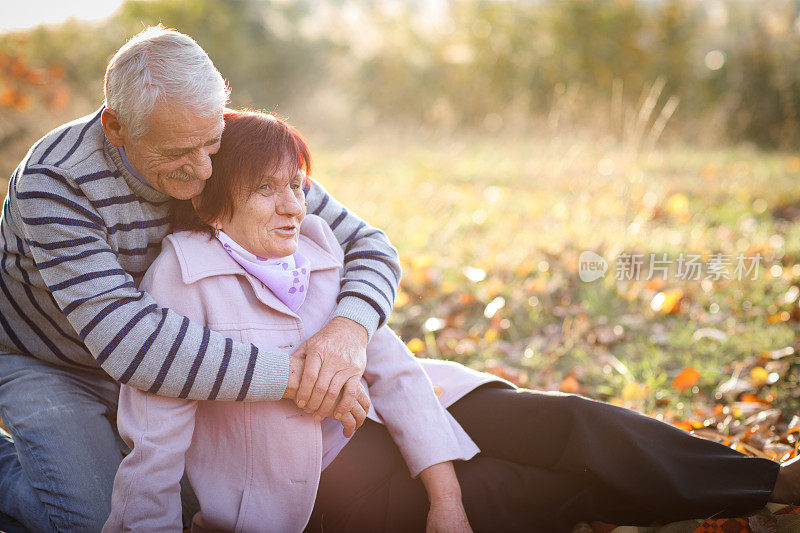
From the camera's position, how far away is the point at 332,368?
171 centimetres

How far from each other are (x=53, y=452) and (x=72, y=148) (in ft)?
2.81

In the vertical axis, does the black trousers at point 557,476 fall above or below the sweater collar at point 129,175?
below

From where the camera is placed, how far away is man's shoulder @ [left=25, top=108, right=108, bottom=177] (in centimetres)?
170

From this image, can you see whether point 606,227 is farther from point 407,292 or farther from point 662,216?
point 407,292

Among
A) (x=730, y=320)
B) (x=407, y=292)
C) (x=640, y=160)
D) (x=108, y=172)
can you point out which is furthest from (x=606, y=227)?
(x=108, y=172)

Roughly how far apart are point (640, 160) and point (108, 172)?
576cm

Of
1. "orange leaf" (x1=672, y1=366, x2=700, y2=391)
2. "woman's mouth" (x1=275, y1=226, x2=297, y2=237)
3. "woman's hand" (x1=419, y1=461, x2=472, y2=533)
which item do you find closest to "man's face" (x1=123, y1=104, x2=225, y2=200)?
"woman's mouth" (x1=275, y1=226, x2=297, y2=237)

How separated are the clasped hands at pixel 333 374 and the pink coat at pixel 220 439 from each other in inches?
2.6

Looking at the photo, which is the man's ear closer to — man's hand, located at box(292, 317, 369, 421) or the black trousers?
man's hand, located at box(292, 317, 369, 421)

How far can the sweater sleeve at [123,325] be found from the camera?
5.15 ft

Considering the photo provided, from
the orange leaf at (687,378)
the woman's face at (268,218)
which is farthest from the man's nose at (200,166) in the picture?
the orange leaf at (687,378)

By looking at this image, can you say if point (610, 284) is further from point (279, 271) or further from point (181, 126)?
point (181, 126)

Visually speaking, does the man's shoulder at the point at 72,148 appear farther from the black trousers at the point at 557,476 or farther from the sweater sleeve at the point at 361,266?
the black trousers at the point at 557,476

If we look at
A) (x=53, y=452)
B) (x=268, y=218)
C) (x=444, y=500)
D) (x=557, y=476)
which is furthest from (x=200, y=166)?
(x=557, y=476)
